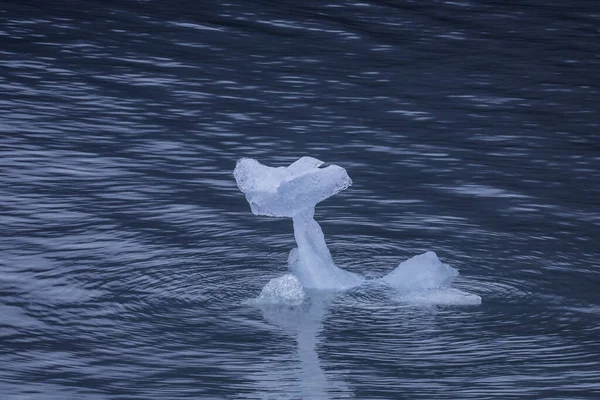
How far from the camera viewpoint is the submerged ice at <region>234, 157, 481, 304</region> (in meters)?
22.3

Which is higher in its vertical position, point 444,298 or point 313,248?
point 313,248

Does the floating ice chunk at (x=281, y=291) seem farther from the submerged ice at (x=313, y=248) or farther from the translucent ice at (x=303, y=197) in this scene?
the translucent ice at (x=303, y=197)

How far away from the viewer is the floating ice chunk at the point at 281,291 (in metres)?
22.0

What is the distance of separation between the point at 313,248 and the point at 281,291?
5.44 ft

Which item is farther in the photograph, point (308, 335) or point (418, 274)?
point (418, 274)

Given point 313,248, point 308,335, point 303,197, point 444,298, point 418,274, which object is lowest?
point 308,335

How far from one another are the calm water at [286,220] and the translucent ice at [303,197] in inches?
23.2

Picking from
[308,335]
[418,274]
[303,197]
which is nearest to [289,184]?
[303,197]

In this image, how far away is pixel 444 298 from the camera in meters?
22.3

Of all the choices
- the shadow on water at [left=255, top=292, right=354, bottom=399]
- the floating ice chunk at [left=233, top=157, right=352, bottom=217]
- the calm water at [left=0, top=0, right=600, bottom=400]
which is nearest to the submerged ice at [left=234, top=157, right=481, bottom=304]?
the floating ice chunk at [left=233, top=157, right=352, bottom=217]

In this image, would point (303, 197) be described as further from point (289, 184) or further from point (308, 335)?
point (308, 335)

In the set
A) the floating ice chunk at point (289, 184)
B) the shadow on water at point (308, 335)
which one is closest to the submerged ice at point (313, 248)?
the floating ice chunk at point (289, 184)

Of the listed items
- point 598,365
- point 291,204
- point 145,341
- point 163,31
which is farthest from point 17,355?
point 163,31

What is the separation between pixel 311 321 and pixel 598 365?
4.57 meters
